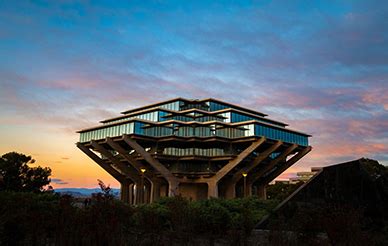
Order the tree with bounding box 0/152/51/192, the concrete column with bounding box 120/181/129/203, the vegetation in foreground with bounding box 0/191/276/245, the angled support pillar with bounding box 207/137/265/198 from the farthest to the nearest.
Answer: the concrete column with bounding box 120/181/129/203, the angled support pillar with bounding box 207/137/265/198, the tree with bounding box 0/152/51/192, the vegetation in foreground with bounding box 0/191/276/245

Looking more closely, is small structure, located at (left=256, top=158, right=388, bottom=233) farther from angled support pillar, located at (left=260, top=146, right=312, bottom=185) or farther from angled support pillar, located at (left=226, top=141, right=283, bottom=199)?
angled support pillar, located at (left=260, top=146, right=312, bottom=185)

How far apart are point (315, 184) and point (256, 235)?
19.2 ft

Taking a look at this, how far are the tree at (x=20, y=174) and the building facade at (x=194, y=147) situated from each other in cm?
1229

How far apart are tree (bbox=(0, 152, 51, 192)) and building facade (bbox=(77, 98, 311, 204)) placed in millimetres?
12287

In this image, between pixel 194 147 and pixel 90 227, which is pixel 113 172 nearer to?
pixel 194 147

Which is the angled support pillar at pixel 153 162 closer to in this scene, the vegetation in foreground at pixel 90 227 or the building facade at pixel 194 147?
the building facade at pixel 194 147

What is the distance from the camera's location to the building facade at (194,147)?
6612cm

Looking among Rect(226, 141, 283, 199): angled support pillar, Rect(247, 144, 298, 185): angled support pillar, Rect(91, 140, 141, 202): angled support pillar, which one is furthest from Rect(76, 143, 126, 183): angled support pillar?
Rect(247, 144, 298, 185): angled support pillar

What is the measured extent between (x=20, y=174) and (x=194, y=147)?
28.4m

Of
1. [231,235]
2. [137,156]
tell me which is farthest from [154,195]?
[231,235]

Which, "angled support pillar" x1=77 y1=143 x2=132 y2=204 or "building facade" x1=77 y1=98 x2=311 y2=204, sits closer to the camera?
"building facade" x1=77 y1=98 x2=311 y2=204

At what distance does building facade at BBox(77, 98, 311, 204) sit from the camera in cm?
6612

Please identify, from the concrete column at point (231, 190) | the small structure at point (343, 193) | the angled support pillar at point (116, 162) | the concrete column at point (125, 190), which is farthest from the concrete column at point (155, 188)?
the small structure at point (343, 193)

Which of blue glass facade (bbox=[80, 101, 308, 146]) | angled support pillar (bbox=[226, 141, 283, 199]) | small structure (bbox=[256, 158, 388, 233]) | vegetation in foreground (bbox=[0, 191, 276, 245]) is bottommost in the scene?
vegetation in foreground (bbox=[0, 191, 276, 245])
